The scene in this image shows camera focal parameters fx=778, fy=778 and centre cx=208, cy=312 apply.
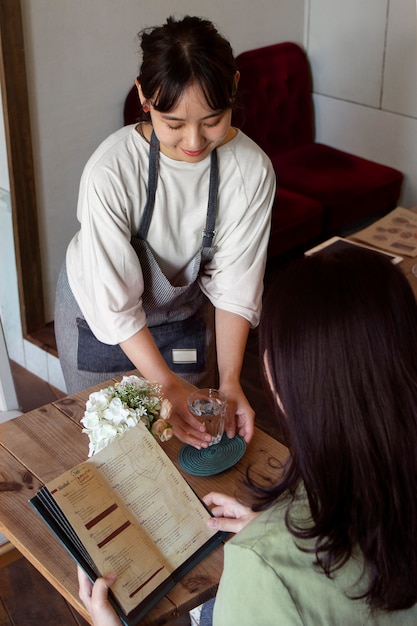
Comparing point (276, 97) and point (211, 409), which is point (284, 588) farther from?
point (276, 97)

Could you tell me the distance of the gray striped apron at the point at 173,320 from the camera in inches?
70.7

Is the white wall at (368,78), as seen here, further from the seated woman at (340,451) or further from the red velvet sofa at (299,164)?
the seated woman at (340,451)

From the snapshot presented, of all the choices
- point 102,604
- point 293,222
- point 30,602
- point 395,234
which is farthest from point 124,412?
point 293,222

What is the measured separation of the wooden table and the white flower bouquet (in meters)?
0.15

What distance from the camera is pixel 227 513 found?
143 centimetres

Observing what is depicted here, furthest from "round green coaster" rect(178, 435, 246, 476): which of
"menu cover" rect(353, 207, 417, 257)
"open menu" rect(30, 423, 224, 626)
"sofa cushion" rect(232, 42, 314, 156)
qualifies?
"sofa cushion" rect(232, 42, 314, 156)

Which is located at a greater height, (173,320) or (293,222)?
(173,320)

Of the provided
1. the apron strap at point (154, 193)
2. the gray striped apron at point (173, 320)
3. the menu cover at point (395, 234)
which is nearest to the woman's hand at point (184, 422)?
the gray striped apron at point (173, 320)

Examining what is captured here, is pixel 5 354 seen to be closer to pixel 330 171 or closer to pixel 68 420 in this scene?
pixel 68 420

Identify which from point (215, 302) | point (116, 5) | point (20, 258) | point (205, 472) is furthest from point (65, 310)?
point (116, 5)

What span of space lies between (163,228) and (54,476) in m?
0.61

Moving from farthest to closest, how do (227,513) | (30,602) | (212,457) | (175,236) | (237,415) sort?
1. (30,602)
2. (175,236)
3. (237,415)
4. (212,457)
5. (227,513)

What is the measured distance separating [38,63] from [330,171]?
168 cm

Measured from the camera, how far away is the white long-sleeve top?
1700 mm
